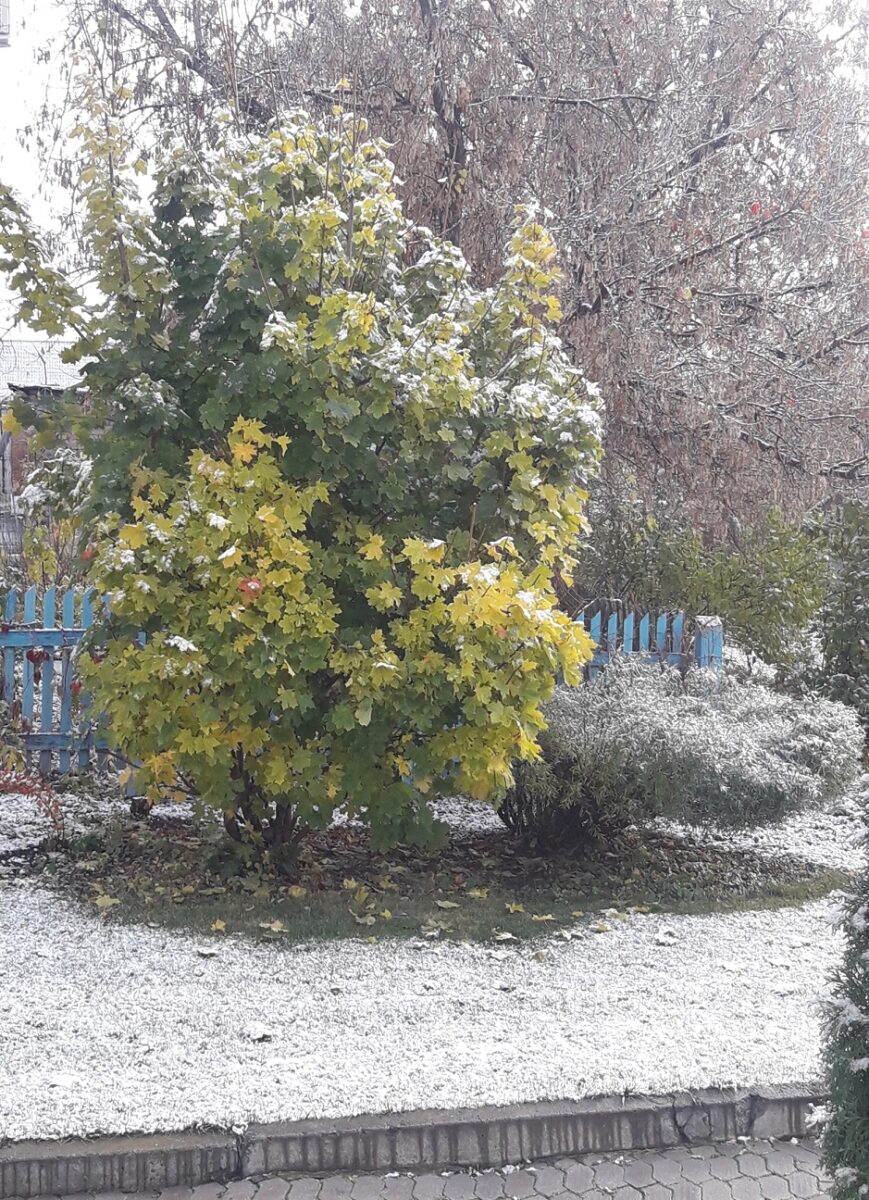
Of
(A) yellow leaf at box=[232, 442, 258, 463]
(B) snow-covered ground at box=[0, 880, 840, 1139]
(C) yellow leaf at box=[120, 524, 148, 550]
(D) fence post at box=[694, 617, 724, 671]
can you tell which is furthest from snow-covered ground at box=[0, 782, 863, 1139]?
(D) fence post at box=[694, 617, 724, 671]

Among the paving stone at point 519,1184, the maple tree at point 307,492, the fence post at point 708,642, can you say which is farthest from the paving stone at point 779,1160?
the fence post at point 708,642

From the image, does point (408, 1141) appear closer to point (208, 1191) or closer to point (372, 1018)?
point (208, 1191)

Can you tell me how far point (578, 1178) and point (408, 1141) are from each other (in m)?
0.47

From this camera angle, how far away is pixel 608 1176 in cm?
310

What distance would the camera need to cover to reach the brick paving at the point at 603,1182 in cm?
296

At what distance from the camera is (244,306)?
4.80m

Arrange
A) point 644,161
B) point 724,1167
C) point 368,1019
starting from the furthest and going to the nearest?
1. point 644,161
2. point 368,1019
3. point 724,1167

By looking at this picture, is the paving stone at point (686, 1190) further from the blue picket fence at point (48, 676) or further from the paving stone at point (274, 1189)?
the blue picket fence at point (48, 676)

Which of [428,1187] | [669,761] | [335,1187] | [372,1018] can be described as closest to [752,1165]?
[428,1187]

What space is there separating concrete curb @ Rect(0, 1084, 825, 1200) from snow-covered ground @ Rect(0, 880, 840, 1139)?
56 millimetres

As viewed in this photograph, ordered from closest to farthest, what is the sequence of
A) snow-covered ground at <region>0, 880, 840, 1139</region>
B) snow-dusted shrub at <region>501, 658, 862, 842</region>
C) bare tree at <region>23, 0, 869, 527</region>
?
snow-covered ground at <region>0, 880, 840, 1139</region>
snow-dusted shrub at <region>501, 658, 862, 842</region>
bare tree at <region>23, 0, 869, 527</region>

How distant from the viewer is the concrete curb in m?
2.94

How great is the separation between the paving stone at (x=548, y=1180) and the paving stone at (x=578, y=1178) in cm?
2

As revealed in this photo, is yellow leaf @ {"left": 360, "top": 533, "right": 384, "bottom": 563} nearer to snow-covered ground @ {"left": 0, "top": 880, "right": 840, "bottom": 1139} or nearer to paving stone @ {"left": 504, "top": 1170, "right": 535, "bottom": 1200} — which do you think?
snow-covered ground @ {"left": 0, "top": 880, "right": 840, "bottom": 1139}
